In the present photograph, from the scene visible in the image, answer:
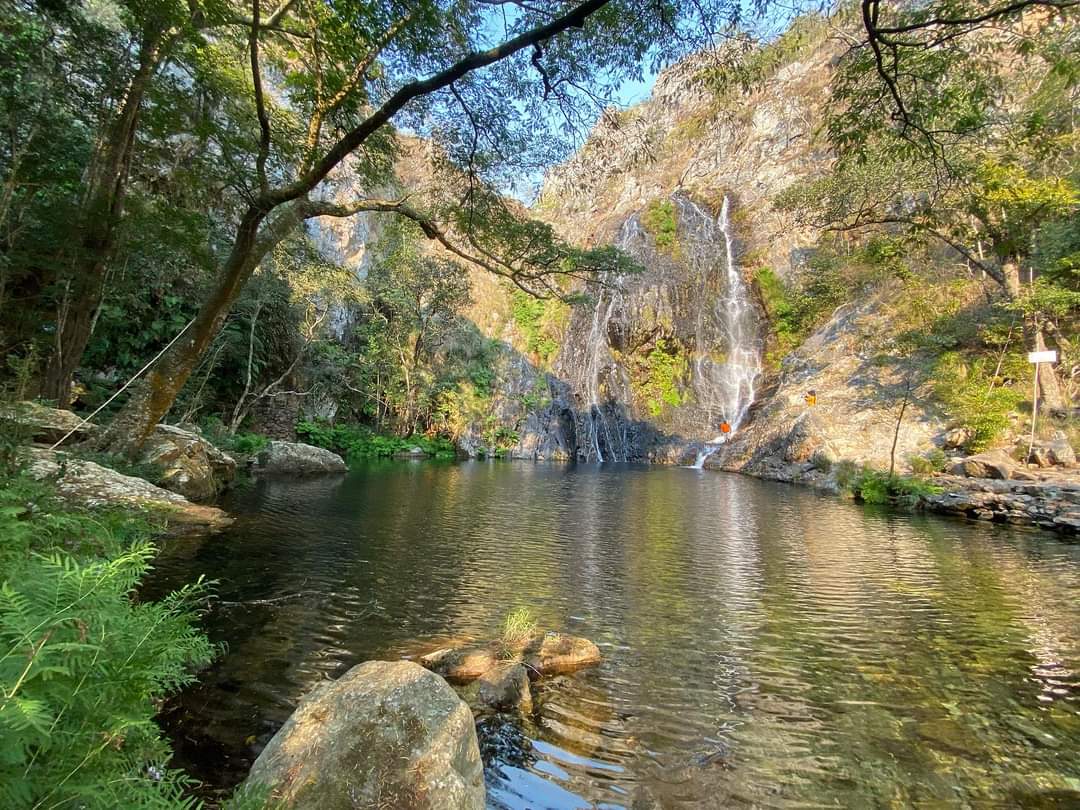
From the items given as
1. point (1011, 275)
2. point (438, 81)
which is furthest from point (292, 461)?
point (1011, 275)

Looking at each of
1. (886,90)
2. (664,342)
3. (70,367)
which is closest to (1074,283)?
(886,90)

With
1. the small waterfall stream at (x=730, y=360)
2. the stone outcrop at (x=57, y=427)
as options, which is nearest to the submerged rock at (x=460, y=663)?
the stone outcrop at (x=57, y=427)

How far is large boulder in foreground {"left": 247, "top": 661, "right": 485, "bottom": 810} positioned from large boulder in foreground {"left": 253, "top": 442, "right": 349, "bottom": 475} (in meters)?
17.7

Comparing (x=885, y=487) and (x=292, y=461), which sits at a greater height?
(x=885, y=487)

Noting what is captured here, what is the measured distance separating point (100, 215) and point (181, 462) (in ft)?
15.8

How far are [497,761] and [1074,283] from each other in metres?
21.9

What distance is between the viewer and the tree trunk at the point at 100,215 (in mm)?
8945

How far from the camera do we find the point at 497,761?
11.2 feet

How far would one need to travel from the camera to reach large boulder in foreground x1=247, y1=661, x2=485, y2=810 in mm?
2375

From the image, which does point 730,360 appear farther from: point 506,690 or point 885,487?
point 506,690

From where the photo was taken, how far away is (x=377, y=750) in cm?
255

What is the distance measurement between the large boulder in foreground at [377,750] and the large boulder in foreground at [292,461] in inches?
695

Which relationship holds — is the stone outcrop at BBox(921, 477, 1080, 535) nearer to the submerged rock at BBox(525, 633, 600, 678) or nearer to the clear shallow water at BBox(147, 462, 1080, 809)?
the clear shallow water at BBox(147, 462, 1080, 809)

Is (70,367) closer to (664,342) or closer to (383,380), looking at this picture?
(383,380)
